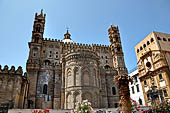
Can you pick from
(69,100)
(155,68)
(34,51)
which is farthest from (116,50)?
(34,51)

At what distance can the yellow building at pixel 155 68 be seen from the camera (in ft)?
92.3

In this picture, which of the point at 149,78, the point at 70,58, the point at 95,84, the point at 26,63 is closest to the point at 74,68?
the point at 70,58

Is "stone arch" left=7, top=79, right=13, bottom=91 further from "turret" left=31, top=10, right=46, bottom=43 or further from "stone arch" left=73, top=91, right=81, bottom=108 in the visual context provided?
"turret" left=31, top=10, right=46, bottom=43

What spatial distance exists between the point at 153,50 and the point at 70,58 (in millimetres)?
19760

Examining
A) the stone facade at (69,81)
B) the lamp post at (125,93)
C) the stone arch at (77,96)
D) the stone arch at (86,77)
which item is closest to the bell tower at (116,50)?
the stone facade at (69,81)

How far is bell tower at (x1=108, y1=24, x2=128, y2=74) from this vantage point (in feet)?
133

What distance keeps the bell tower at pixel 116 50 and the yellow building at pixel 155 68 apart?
5640 mm

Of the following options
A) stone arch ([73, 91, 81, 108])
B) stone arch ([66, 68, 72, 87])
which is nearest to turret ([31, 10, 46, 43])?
stone arch ([66, 68, 72, 87])

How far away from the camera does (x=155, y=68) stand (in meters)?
31.0

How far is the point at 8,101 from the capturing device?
21.8m

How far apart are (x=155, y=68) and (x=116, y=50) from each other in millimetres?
14893

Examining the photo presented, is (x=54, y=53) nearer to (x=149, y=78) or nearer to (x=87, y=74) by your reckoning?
(x=87, y=74)

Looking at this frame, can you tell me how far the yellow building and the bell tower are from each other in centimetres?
564

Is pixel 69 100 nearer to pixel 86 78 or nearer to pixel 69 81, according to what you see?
pixel 69 81
